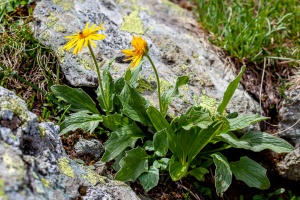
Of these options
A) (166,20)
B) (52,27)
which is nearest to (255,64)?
(166,20)

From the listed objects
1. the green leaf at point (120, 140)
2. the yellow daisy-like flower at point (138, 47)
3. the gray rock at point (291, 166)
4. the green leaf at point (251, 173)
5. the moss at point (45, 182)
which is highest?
the yellow daisy-like flower at point (138, 47)

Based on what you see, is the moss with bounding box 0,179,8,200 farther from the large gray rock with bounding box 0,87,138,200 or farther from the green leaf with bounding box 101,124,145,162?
the green leaf with bounding box 101,124,145,162

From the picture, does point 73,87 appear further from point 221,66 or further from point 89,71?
point 221,66

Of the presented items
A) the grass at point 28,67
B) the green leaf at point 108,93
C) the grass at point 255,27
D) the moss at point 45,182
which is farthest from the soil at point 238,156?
the moss at point 45,182

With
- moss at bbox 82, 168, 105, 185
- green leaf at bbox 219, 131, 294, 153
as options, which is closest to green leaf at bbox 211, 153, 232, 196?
green leaf at bbox 219, 131, 294, 153

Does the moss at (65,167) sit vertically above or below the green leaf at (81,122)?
above

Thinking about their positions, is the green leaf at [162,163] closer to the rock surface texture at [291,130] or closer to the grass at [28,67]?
the grass at [28,67]
